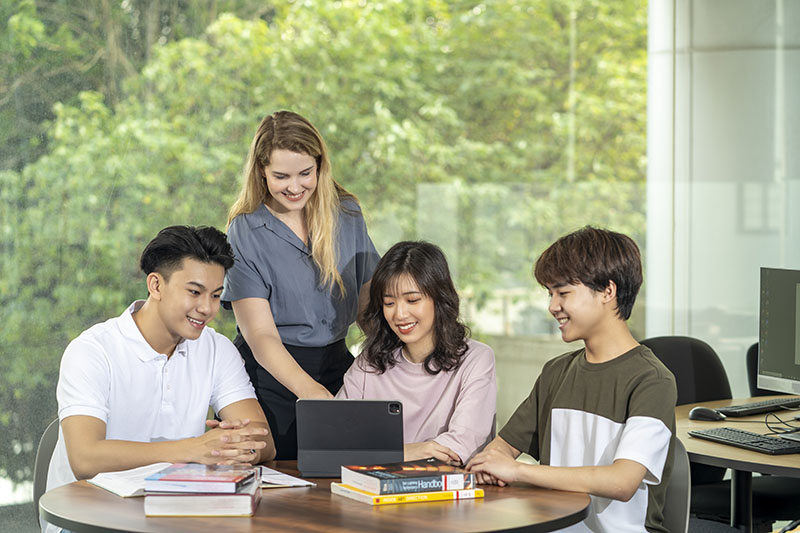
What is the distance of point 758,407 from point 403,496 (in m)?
1.70

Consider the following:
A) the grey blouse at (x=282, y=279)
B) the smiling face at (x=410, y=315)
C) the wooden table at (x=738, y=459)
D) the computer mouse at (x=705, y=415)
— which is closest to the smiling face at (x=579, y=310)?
the smiling face at (x=410, y=315)

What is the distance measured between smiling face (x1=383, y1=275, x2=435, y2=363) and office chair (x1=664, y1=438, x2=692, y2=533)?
0.71 metres

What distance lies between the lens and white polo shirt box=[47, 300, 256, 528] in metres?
2.34

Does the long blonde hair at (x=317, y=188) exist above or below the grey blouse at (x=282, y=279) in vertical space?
above

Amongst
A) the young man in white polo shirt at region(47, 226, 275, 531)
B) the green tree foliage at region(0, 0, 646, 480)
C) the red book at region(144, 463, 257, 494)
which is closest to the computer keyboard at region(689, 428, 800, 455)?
the young man in white polo shirt at region(47, 226, 275, 531)

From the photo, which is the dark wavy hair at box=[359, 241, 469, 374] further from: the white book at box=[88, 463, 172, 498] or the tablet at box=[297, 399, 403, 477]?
the white book at box=[88, 463, 172, 498]

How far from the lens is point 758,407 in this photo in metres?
3.22

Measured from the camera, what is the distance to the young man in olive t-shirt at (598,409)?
212cm

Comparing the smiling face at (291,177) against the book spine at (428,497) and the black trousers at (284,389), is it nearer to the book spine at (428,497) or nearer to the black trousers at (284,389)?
the black trousers at (284,389)

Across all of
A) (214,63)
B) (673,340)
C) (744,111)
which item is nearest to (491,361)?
(673,340)

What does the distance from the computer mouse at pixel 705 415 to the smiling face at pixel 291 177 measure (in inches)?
53.6

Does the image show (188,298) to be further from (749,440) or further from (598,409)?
(749,440)

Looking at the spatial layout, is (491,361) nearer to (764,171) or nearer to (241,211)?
(241,211)

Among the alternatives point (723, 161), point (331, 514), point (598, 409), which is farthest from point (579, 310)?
point (723, 161)
